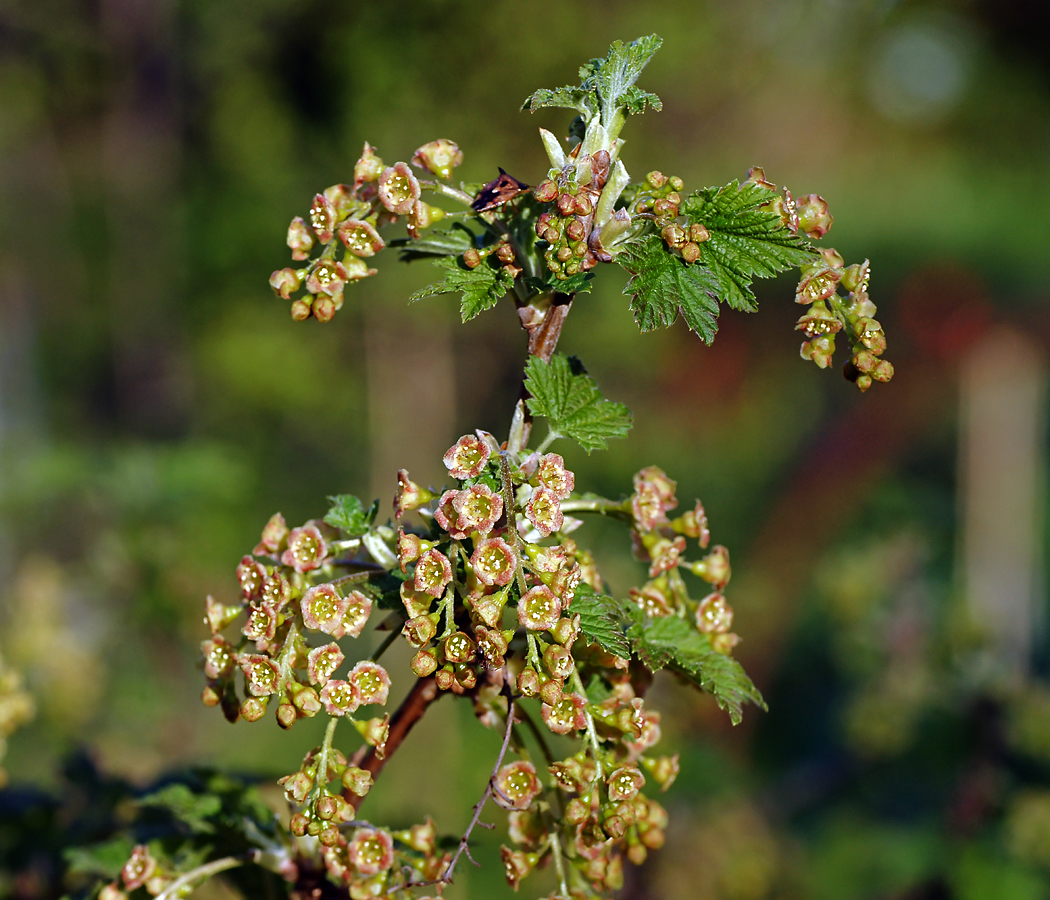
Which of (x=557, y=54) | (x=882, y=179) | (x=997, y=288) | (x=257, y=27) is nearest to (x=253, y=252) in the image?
(x=257, y=27)

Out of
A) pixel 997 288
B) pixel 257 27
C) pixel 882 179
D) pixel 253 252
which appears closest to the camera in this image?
pixel 253 252

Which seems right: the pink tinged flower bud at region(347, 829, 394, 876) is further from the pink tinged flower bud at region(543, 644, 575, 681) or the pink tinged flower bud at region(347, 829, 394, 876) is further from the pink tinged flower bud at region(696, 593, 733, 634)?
the pink tinged flower bud at region(696, 593, 733, 634)

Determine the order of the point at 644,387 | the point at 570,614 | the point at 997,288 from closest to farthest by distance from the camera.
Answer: the point at 570,614 < the point at 644,387 < the point at 997,288

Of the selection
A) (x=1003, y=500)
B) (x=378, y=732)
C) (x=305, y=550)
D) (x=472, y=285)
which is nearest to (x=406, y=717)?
(x=378, y=732)

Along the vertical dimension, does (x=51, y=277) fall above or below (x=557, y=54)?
below

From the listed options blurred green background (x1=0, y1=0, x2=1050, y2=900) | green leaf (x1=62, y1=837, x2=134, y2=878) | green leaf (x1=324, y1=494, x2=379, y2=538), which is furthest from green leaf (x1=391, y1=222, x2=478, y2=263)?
blurred green background (x1=0, y1=0, x2=1050, y2=900)

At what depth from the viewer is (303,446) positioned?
256 inches

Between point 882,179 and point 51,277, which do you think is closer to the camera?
point 51,277

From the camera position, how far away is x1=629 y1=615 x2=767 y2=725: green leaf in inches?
32.5

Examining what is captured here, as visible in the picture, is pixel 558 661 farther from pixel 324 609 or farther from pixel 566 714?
pixel 324 609

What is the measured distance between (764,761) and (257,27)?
4506 millimetres

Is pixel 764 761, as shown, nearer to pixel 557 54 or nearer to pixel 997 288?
pixel 557 54

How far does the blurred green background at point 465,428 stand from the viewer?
91.7 inches

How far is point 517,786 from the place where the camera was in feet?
2.76
